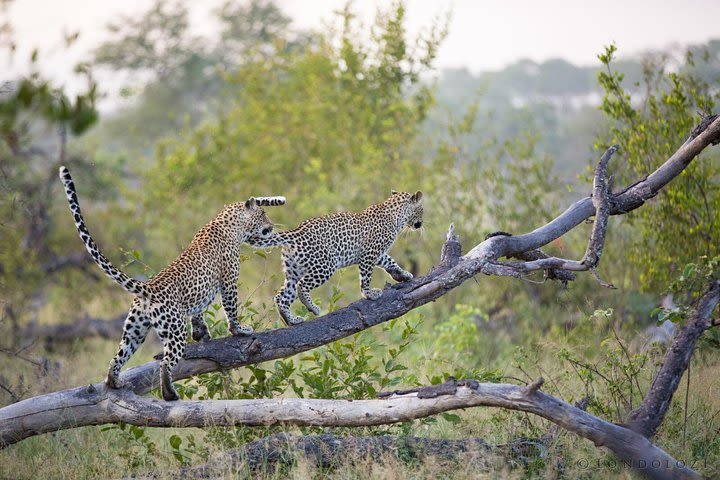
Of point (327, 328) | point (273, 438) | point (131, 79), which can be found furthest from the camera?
point (131, 79)

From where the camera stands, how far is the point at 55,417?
7.17 metres

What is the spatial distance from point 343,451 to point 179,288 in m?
1.87

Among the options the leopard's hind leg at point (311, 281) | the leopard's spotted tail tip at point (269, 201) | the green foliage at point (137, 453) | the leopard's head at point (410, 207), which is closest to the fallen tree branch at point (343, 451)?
the green foliage at point (137, 453)

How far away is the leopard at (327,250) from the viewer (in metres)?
8.35

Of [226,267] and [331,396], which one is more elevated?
[226,267]

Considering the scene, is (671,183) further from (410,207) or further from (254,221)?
(254,221)

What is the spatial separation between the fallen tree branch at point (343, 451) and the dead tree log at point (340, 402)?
0.23m

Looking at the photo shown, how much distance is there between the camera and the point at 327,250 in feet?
27.7


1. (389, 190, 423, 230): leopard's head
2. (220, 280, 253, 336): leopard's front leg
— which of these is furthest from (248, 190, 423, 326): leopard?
(220, 280, 253, 336): leopard's front leg

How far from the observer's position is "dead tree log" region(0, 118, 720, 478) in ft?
20.9

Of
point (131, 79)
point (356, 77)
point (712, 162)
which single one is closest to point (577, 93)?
point (131, 79)

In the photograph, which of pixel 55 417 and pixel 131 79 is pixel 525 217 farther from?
pixel 131 79

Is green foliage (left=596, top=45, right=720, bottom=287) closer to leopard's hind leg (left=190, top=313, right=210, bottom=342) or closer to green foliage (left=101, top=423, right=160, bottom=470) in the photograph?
leopard's hind leg (left=190, top=313, right=210, bottom=342)

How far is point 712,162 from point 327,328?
6756 millimetres
